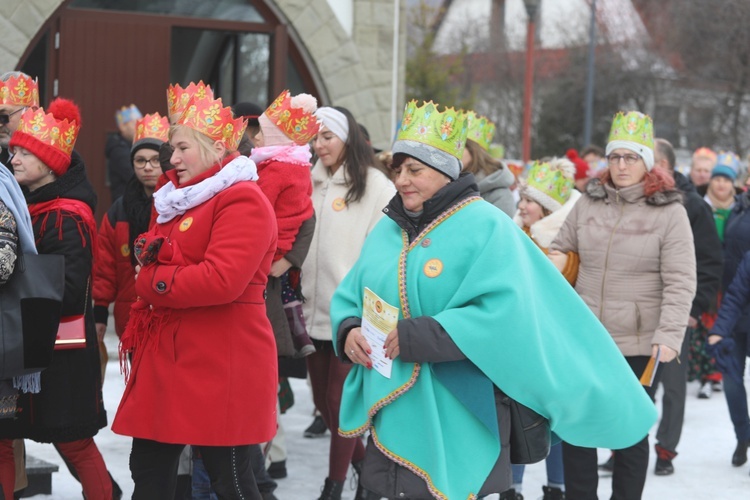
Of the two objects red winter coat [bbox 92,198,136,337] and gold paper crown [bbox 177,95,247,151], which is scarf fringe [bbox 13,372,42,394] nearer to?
gold paper crown [bbox 177,95,247,151]

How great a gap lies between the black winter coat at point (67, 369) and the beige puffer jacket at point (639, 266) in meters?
2.45

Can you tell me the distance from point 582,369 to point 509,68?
3136 centimetres

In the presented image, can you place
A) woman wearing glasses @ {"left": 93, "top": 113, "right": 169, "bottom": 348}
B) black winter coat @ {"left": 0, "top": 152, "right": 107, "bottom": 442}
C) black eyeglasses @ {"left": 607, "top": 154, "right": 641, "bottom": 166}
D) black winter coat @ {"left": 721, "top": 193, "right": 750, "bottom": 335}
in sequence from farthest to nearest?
black winter coat @ {"left": 721, "top": 193, "right": 750, "bottom": 335}
woman wearing glasses @ {"left": 93, "top": 113, "right": 169, "bottom": 348}
black eyeglasses @ {"left": 607, "top": 154, "right": 641, "bottom": 166}
black winter coat @ {"left": 0, "top": 152, "right": 107, "bottom": 442}

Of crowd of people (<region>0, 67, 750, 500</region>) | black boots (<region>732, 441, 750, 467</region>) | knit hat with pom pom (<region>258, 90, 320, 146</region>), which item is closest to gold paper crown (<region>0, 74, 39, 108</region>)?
crowd of people (<region>0, 67, 750, 500</region>)

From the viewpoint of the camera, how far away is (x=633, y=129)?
5738 mm

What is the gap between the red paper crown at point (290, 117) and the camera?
18.1 feet

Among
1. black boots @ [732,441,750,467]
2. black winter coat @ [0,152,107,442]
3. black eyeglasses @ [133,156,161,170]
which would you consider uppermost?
black eyeglasses @ [133,156,161,170]

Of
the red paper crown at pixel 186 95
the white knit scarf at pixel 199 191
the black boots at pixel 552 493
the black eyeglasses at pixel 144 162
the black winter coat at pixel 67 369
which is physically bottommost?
the black boots at pixel 552 493

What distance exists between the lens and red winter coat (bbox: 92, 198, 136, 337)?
6023 mm

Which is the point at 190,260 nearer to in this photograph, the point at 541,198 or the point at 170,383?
the point at 170,383

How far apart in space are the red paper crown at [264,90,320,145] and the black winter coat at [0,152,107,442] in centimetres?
103

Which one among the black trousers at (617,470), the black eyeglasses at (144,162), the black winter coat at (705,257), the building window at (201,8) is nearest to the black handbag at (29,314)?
the black eyeglasses at (144,162)

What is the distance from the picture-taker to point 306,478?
6.48m

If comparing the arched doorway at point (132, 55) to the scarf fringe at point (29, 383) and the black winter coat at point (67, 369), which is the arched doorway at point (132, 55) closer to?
the black winter coat at point (67, 369)
